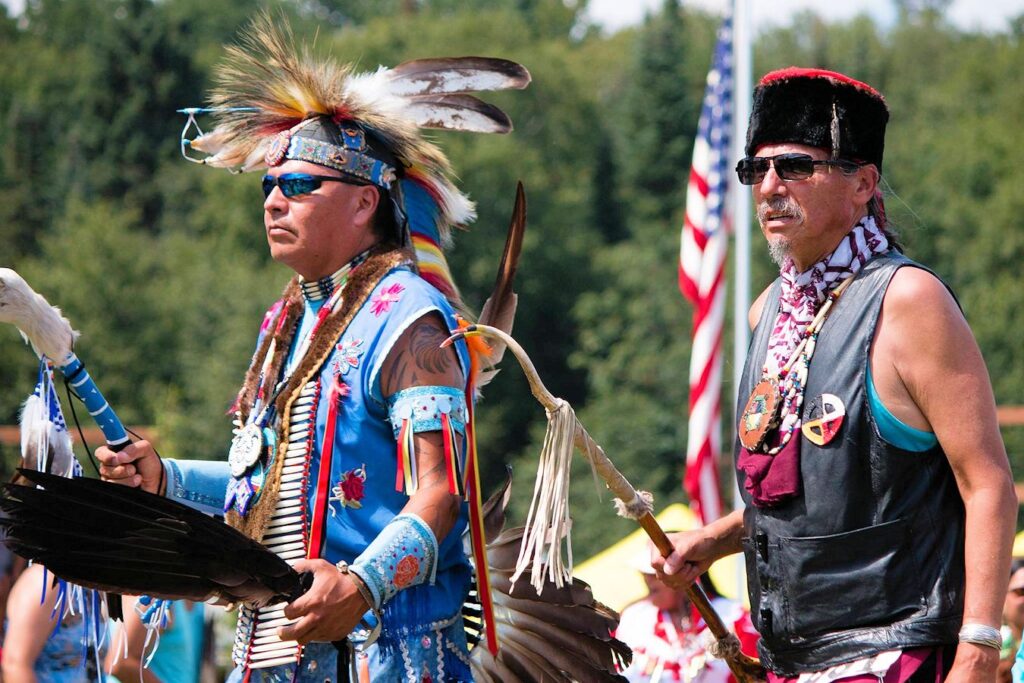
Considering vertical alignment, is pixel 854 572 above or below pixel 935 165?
below

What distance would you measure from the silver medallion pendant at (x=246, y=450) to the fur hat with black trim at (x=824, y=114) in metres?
1.38

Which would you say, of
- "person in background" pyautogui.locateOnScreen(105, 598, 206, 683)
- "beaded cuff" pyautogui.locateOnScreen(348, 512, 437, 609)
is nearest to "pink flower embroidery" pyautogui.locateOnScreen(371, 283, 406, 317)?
"beaded cuff" pyautogui.locateOnScreen(348, 512, 437, 609)

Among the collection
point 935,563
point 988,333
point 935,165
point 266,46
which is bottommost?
point 935,563

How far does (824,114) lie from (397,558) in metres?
1.36

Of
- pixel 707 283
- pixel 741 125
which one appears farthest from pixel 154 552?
pixel 741 125

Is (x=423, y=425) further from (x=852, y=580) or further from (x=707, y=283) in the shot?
(x=707, y=283)

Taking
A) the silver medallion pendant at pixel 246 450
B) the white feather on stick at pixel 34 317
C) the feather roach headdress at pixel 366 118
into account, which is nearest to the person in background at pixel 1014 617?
the feather roach headdress at pixel 366 118

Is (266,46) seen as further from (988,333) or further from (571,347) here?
(571,347)

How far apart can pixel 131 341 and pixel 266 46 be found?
127 ft

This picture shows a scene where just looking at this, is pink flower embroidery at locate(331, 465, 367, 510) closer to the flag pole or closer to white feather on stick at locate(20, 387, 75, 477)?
white feather on stick at locate(20, 387, 75, 477)

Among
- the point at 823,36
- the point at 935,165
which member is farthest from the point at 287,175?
the point at 823,36

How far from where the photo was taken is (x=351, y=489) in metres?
3.65

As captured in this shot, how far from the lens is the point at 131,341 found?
41562mm

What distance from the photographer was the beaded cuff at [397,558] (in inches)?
131
